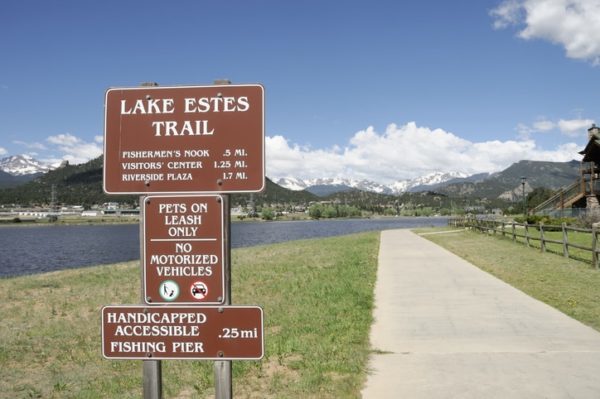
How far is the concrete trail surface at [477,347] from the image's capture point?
550 centimetres

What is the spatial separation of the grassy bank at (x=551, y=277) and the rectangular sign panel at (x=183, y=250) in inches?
283

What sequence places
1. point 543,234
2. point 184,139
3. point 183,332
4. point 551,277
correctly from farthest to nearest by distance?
point 543,234 < point 551,277 < point 184,139 < point 183,332

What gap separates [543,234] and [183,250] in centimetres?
2135

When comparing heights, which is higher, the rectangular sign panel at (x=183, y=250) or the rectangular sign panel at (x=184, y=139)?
the rectangular sign panel at (x=184, y=139)

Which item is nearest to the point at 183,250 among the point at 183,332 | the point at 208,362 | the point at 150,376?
the point at 183,332

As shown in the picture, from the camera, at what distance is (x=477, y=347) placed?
7.18m

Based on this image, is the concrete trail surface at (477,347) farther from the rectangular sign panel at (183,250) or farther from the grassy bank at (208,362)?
the rectangular sign panel at (183,250)

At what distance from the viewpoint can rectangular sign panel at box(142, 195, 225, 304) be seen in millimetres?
3551

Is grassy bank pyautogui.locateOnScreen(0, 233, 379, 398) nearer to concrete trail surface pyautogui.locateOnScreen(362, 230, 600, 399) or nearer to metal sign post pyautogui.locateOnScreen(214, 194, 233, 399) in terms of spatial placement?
concrete trail surface pyautogui.locateOnScreen(362, 230, 600, 399)

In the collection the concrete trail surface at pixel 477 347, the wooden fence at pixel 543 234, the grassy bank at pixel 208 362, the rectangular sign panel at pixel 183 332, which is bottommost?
the grassy bank at pixel 208 362

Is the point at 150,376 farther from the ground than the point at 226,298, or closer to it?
closer to it

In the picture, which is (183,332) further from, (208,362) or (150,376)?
(208,362)

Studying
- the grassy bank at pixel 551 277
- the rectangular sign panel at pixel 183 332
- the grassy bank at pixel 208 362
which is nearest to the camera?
the rectangular sign panel at pixel 183 332

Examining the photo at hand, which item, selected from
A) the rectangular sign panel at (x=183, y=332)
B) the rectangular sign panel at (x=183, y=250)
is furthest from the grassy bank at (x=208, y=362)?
the rectangular sign panel at (x=183, y=250)
